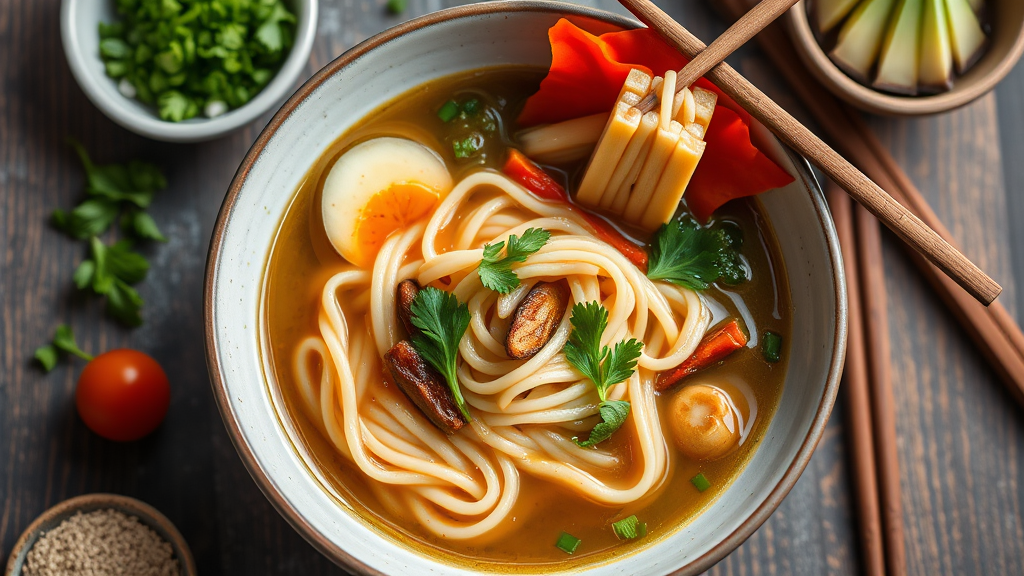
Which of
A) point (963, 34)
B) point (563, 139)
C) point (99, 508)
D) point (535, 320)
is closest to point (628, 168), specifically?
point (563, 139)

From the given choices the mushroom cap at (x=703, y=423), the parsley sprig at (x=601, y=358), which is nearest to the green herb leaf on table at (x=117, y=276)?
the parsley sprig at (x=601, y=358)

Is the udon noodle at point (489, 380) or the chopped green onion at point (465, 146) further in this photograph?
the chopped green onion at point (465, 146)

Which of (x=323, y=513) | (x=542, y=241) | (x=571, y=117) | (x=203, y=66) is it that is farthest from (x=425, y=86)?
(x=323, y=513)

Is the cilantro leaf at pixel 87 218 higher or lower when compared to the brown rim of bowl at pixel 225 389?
lower

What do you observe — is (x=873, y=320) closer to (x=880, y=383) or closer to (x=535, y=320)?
(x=880, y=383)

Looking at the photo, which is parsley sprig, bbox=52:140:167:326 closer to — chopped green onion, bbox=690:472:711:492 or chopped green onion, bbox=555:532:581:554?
chopped green onion, bbox=555:532:581:554

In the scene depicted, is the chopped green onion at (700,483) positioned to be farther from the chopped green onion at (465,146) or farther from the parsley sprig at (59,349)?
the parsley sprig at (59,349)
